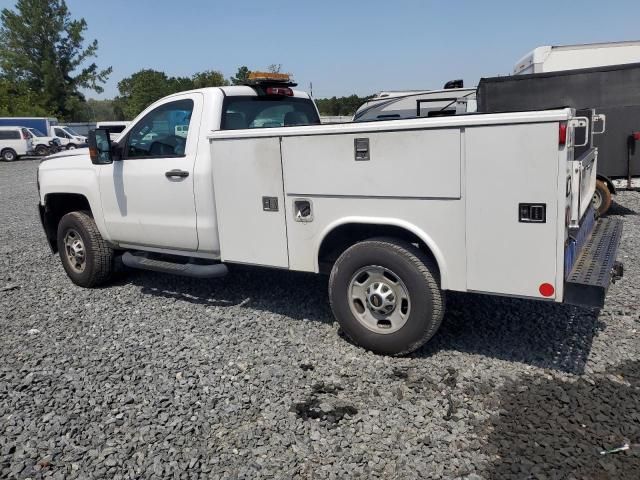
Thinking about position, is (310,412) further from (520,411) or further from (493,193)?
(493,193)

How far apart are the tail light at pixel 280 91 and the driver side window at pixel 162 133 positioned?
88 cm

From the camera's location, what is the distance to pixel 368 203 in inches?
166

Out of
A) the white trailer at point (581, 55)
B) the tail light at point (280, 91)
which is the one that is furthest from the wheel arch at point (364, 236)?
the white trailer at point (581, 55)

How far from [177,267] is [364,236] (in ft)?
6.71

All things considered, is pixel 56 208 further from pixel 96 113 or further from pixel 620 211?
pixel 96 113

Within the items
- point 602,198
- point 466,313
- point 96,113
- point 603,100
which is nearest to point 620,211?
point 602,198

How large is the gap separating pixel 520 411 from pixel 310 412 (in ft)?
4.29


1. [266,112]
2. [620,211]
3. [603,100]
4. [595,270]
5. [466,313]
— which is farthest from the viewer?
[603,100]

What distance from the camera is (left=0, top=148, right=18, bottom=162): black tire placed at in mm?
34344

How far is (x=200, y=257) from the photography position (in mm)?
5566

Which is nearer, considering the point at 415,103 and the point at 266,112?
the point at 266,112

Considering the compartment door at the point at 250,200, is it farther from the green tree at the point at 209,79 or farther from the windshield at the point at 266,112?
the green tree at the point at 209,79

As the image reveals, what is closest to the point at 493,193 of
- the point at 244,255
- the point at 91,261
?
the point at 244,255

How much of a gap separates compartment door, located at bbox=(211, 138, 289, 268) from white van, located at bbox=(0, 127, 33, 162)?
3442 cm
